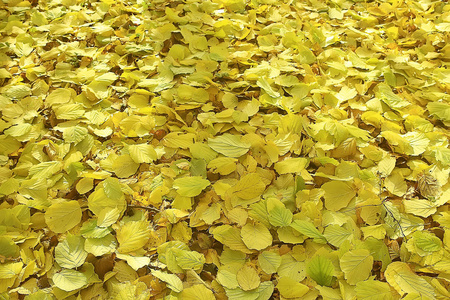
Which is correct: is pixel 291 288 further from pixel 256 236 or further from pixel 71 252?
pixel 71 252

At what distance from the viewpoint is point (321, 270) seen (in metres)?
0.85

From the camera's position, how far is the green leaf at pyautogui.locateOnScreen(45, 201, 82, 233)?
972 mm

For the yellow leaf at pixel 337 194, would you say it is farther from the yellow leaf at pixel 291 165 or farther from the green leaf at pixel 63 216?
the green leaf at pixel 63 216

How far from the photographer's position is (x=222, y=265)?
90cm

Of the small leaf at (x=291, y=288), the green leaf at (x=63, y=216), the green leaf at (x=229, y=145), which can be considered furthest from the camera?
the green leaf at (x=229, y=145)

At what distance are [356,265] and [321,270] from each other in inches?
3.4

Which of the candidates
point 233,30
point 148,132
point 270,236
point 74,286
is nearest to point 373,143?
point 270,236

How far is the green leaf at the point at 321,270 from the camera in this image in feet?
2.79

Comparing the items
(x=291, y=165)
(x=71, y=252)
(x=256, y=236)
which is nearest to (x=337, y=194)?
(x=291, y=165)

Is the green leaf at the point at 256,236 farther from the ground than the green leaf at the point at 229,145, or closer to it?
closer to it

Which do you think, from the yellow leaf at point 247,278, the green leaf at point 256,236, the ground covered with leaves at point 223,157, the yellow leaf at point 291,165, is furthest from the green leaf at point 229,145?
the yellow leaf at point 247,278

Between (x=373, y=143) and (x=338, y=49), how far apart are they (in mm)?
568

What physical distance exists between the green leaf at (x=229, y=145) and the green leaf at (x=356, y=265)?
1.41 feet

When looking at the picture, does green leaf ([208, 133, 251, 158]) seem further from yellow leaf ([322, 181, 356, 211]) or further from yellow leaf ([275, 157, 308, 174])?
yellow leaf ([322, 181, 356, 211])
